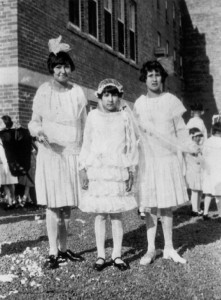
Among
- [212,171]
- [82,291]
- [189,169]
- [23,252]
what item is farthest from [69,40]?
[82,291]

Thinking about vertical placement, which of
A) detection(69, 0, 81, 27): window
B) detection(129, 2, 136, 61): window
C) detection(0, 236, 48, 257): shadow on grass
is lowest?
detection(0, 236, 48, 257): shadow on grass

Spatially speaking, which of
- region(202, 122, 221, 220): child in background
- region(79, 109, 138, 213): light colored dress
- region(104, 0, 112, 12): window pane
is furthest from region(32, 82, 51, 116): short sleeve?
region(104, 0, 112, 12): window pane

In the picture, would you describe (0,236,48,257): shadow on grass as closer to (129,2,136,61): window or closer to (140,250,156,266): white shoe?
(140,250,156,266): white shoe

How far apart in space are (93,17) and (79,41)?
1664 millimetres

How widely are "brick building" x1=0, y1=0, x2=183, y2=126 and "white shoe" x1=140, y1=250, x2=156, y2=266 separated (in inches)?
205

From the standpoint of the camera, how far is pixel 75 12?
12.8 metres

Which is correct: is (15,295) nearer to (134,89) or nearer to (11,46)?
(11,46)

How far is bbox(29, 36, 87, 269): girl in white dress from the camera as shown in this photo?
520cm

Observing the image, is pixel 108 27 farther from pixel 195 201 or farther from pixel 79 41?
pixel 195 201

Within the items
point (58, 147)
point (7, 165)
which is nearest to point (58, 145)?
point (58, 147)

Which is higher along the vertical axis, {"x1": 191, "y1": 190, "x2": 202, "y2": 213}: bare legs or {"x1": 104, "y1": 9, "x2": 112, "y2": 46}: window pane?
{"x1": 104, "y1": 9, "x2": 112, "y2": 46}: window pane

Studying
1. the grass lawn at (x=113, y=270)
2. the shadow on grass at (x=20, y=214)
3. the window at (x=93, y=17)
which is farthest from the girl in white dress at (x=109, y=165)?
the window at (x=93, y=17)

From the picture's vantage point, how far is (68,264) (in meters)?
5.20

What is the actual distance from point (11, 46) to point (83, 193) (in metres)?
5.39
